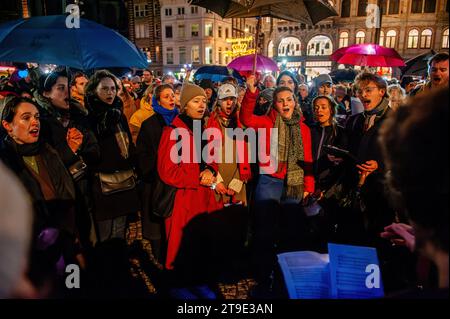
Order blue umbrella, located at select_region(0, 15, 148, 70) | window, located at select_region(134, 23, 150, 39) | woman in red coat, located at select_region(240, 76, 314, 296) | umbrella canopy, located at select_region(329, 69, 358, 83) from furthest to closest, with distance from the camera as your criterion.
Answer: window, located at select_region(134, 23, 150, 39)
umbrella canopy, located at select_region(329, 69, 358, 83)
woman in red coat, located at select_region(240, 76, 314, 296)
blue umbrella, located at select_region(0, 15, 148, 70)

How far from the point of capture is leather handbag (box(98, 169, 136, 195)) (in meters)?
3.39

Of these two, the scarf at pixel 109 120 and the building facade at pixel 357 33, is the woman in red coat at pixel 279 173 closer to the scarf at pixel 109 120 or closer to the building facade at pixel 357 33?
the scarf at pixel 109 120

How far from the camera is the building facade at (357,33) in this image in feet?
151

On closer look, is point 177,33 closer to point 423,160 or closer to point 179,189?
point 179,189

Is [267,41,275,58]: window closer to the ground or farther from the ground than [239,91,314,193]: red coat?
farther from the ground

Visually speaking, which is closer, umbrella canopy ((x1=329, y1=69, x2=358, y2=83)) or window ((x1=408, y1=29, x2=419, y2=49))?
umbrella canopy ((x1=329, y1=69, x2=358, y2=83))

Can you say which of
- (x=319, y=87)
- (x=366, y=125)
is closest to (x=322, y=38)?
(x=319, y=87)

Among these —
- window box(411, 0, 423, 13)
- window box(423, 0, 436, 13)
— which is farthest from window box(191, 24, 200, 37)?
window box(423, 0, 436, 13)

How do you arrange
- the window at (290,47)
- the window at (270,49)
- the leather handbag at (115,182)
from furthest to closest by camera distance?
the window at (270,49), the window at (290,47), the leather handbag at (115,182)

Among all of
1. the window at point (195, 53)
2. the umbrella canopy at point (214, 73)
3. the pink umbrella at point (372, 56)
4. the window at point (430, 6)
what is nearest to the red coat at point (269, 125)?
the pink umbrella at point (372, 56)

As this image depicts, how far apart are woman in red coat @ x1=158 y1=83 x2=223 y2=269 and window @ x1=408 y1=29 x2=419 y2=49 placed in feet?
185

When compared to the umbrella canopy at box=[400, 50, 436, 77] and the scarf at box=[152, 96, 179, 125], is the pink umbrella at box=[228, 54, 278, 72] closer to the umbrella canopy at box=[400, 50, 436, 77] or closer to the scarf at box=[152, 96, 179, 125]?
the scarf at box=[152, 96, 179, 125]

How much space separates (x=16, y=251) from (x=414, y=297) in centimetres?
138

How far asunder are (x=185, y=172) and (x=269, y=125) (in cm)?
123
